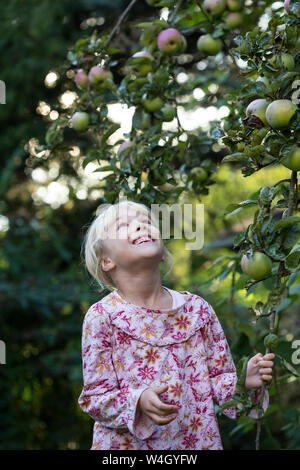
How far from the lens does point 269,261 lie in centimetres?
81

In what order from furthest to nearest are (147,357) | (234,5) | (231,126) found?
(234,5), (231,126), (147,357)

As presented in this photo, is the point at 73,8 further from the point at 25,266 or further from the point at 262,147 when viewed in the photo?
the point at 262,147

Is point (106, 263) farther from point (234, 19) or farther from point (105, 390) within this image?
point (234, 19)

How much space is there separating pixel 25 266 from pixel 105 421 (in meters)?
1.84

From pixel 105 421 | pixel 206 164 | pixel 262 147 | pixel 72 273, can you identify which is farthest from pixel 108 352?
pixel 72 273

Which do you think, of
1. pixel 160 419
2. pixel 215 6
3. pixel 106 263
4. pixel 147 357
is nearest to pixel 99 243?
pixel 106 263

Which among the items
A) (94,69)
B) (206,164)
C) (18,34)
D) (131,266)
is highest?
(18,34)

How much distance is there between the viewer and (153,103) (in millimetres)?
1173

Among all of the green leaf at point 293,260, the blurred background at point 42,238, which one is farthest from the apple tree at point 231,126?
the blurred background at point 42,238

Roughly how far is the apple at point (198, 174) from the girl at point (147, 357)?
0.39 m

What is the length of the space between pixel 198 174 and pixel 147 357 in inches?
21.3

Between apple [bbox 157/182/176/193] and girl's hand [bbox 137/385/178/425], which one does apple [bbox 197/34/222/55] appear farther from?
girl's hand [bbox 137/385/178/425]

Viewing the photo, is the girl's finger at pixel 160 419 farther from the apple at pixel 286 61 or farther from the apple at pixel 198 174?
the apple at pixel 198 174

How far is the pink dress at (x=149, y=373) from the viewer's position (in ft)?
2.65
